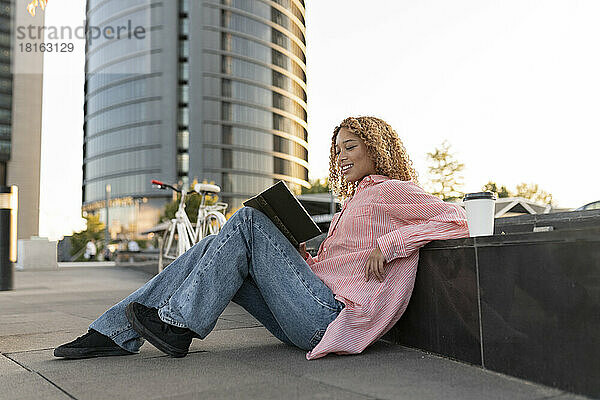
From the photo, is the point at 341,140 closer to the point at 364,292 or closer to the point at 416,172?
the point at 416,172

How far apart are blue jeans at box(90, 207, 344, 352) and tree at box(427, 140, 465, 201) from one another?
33.0 metres

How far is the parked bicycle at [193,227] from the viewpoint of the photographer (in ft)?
29.7

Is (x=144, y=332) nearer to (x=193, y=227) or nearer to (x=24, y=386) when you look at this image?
(x=24, y=386)

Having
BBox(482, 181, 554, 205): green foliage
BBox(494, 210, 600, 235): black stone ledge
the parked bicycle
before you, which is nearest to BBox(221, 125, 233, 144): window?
BBox(482, 181, 554, 205): green foliage

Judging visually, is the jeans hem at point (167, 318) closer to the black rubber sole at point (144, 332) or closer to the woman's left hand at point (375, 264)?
the black rubber sole at point (144, 332)

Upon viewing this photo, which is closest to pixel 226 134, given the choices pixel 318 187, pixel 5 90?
pixel 318 187

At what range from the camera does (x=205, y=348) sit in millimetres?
3459

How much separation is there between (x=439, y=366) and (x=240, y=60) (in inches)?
2796

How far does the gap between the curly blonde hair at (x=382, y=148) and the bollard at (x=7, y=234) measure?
7579mm

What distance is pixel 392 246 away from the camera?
2992 millimetres

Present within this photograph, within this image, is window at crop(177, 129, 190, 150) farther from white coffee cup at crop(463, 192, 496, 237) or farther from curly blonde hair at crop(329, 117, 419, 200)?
white coffee cup at crop(463, 192, 496, 237)

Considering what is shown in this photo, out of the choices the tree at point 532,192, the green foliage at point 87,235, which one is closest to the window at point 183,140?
the green foliage at point 87,235

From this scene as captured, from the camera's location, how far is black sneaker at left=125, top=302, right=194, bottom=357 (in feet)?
9.44

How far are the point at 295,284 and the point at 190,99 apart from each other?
67.2 m
